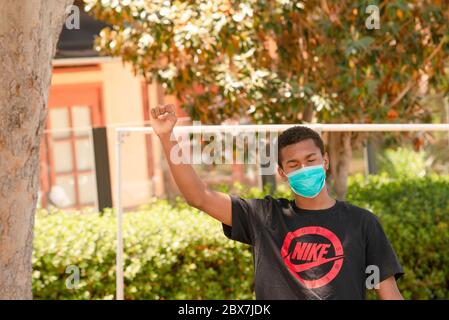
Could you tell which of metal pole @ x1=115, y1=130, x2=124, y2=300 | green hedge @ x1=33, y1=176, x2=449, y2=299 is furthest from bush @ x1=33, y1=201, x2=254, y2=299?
metal pole @ x1=115, y1=130, x2=124, y2=300

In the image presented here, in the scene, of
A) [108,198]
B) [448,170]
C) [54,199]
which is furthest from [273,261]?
[448,170]

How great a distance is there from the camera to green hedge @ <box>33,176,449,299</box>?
734 cm

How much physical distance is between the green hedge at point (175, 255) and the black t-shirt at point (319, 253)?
12.9 ft

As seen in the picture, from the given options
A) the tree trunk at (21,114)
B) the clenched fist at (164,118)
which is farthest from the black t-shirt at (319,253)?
the tree trunk at (21,114)

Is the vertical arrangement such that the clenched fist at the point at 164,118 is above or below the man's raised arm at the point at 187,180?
above

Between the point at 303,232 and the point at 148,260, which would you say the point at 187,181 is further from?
the point at 148,260

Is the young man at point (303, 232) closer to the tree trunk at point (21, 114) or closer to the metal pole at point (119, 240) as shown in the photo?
the tree trunk at point (21, 114)

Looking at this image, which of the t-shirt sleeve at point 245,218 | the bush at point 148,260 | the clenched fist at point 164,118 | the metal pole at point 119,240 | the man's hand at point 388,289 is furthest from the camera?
the bush at point 148,260

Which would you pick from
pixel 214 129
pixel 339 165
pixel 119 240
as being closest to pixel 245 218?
pixel 214 129

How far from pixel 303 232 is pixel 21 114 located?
1.08 m

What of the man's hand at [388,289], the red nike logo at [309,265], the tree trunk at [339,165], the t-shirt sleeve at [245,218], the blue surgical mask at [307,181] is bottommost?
the tree trunk at [339,165]

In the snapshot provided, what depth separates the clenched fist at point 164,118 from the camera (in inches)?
133

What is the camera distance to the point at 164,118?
11.1 feet

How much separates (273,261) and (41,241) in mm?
4211
